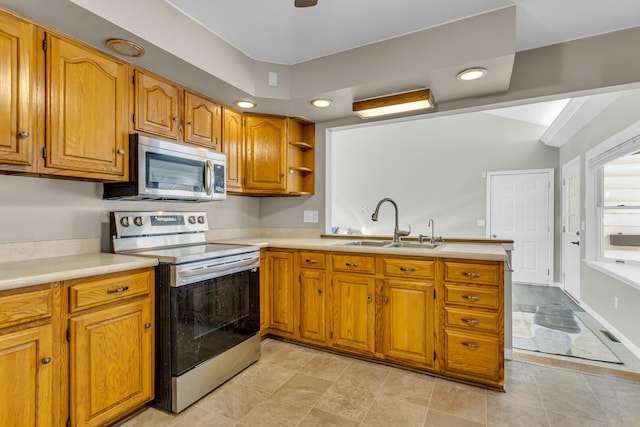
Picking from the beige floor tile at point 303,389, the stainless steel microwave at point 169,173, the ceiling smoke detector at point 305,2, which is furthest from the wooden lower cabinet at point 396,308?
the ceiling smoke detector at point 305,2

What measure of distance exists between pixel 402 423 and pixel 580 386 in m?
1.28

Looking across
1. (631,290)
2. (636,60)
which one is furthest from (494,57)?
(631,290)

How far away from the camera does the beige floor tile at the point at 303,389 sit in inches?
78.6

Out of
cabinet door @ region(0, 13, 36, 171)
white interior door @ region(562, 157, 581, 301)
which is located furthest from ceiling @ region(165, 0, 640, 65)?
white interior door @ region(562, 157, 581, 301)

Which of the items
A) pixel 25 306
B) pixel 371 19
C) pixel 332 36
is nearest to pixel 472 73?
pixel 371 19

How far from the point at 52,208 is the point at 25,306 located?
80cm

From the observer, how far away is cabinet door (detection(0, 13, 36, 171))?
1.47 meters

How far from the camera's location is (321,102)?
8.78 feet

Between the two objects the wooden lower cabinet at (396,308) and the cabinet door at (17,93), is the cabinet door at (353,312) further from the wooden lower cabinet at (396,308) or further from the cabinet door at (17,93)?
the cabinet door at (17,93)

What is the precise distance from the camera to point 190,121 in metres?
2.45

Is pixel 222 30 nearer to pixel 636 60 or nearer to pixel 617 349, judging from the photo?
pixel 636 60

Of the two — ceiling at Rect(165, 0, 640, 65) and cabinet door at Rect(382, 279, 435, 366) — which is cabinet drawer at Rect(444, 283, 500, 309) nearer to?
cabinet door at Rect(382, 279, 435, 366)

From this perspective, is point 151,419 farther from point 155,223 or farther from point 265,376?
point 155,223

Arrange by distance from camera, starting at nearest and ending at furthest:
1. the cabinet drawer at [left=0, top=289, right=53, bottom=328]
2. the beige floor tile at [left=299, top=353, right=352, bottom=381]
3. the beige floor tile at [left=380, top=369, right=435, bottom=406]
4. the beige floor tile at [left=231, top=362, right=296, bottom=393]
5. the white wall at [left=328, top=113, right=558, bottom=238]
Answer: the cabinet drawer at [left=0, top=289, right=53, bottom=328] < the beige floor tile at [left=380, top=369, right=435, bottom=406] < the beige floor tile at [left=231, top=362, right=296, bottom=393] < the beige floor tile at [left=299, top=353, right=352, bottom=381] < the white wall at [left=328, top=113, right=558, bottom=238]
